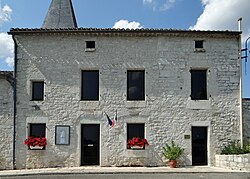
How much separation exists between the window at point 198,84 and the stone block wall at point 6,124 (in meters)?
8.04

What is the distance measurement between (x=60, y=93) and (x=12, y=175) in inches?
151

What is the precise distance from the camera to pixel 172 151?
12188 millimetres

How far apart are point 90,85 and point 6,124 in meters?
3.98

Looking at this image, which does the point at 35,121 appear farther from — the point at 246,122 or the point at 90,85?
the point at 246,122

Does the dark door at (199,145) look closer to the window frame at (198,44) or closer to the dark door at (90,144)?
the window frame at (198,44)

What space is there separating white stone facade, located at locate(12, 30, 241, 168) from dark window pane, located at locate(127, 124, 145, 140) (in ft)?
0.83

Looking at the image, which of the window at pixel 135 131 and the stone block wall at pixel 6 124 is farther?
the window at pixel 135 131

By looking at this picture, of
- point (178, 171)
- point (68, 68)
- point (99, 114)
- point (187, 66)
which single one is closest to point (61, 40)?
point (68, 68)

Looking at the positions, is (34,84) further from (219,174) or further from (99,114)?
(219,174)

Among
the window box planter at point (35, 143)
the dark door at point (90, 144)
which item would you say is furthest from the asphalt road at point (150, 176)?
the dark door at point (90, 144)

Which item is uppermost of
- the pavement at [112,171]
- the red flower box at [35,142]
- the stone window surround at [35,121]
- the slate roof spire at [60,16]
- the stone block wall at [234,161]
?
the slate roof spire at [60,16]

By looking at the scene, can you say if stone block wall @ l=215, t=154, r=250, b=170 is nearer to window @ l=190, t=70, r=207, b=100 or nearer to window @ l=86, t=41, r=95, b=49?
window @ l=190, t=70, r=207, b=100

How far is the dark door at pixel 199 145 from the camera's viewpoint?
12.9 metres

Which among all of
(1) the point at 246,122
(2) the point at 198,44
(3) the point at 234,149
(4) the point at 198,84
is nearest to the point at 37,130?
(4) the point at 198,84
